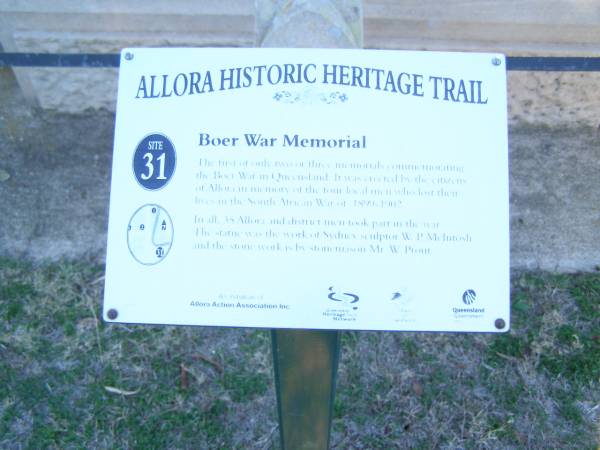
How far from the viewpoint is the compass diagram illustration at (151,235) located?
5.30 ft

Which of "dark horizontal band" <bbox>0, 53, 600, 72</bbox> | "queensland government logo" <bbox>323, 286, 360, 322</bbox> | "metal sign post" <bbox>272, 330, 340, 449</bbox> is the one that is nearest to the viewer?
"queensland government logo" <bbox>323, 286, 360, 322</bbox>

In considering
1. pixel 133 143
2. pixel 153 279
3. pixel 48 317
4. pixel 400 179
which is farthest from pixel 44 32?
pixel 400 179

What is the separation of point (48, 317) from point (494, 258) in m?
1.97

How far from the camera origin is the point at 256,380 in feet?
8.56

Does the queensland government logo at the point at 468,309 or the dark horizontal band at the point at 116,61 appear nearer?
the queensland government logo at the point at 468,309

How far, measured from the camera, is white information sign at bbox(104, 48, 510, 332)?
159 centimetres

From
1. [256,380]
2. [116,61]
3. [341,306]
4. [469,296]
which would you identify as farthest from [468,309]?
[116,61]

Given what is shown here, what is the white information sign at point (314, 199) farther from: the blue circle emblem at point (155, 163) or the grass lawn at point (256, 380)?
the grass lawn at point (256, 380)

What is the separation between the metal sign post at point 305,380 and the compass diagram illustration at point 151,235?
374 millimetres

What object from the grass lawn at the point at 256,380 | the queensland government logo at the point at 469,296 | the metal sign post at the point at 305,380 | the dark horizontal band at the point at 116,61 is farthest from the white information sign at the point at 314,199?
the grass lawn at the point at 256,380

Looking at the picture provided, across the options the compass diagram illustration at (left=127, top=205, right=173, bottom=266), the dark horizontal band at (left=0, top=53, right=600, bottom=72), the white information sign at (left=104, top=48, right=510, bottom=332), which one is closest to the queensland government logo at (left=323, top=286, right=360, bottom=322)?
the white information sign at (left=104, top=48, right=510, bottom=332)

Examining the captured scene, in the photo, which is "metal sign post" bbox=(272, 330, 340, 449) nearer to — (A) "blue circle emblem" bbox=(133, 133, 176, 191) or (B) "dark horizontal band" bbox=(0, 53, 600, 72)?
(A) "blue circle emblem" bbox=(133, 133, 176, 191)

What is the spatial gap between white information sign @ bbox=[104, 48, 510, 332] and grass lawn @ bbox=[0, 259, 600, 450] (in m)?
1.02

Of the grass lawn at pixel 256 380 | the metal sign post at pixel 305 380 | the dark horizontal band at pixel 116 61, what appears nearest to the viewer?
the metal sign post at pixel 305 380
